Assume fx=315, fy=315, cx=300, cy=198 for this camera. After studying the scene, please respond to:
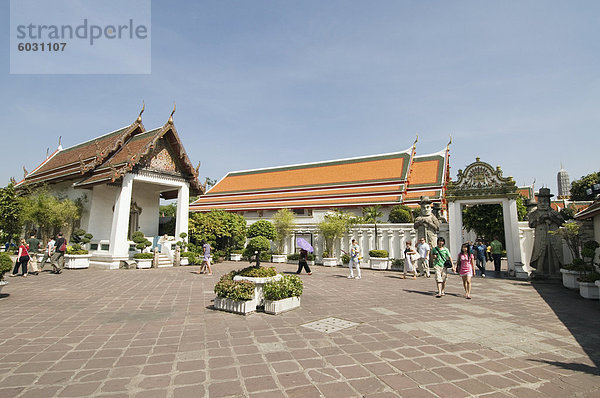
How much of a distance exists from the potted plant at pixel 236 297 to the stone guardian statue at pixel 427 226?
10937 mm

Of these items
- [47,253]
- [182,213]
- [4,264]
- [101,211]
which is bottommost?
[47,253]

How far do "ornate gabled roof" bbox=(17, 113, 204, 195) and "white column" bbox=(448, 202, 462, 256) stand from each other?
47.0ft

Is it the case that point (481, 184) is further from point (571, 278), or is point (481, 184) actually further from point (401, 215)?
point (401, 215)

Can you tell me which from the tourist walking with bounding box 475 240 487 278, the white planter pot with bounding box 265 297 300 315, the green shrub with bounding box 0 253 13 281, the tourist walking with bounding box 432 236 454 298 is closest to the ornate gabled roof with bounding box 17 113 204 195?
the green shrub with bounding box 0 253 13 281

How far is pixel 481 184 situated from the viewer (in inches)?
584

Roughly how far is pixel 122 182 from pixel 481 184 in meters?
17.7

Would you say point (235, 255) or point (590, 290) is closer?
point (590, 290)

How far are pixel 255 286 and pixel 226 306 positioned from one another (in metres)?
0.74

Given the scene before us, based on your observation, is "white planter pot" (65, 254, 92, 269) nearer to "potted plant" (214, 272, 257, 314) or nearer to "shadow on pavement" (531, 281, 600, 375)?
"potted plant" (214, 272, 257, 314)

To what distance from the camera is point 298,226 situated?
829 inches

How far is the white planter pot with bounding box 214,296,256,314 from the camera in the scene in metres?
6.55

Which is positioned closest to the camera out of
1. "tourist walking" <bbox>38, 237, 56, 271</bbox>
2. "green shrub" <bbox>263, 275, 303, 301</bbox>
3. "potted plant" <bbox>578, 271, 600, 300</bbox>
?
"green shrub" <bbox>263, 275, 303, 301</bbox>

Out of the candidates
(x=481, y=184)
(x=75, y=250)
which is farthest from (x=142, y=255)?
(x=481, y=184)

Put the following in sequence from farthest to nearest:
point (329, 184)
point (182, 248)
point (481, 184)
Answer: point (329, 184) < point (182, 248) < point (481, 184)
